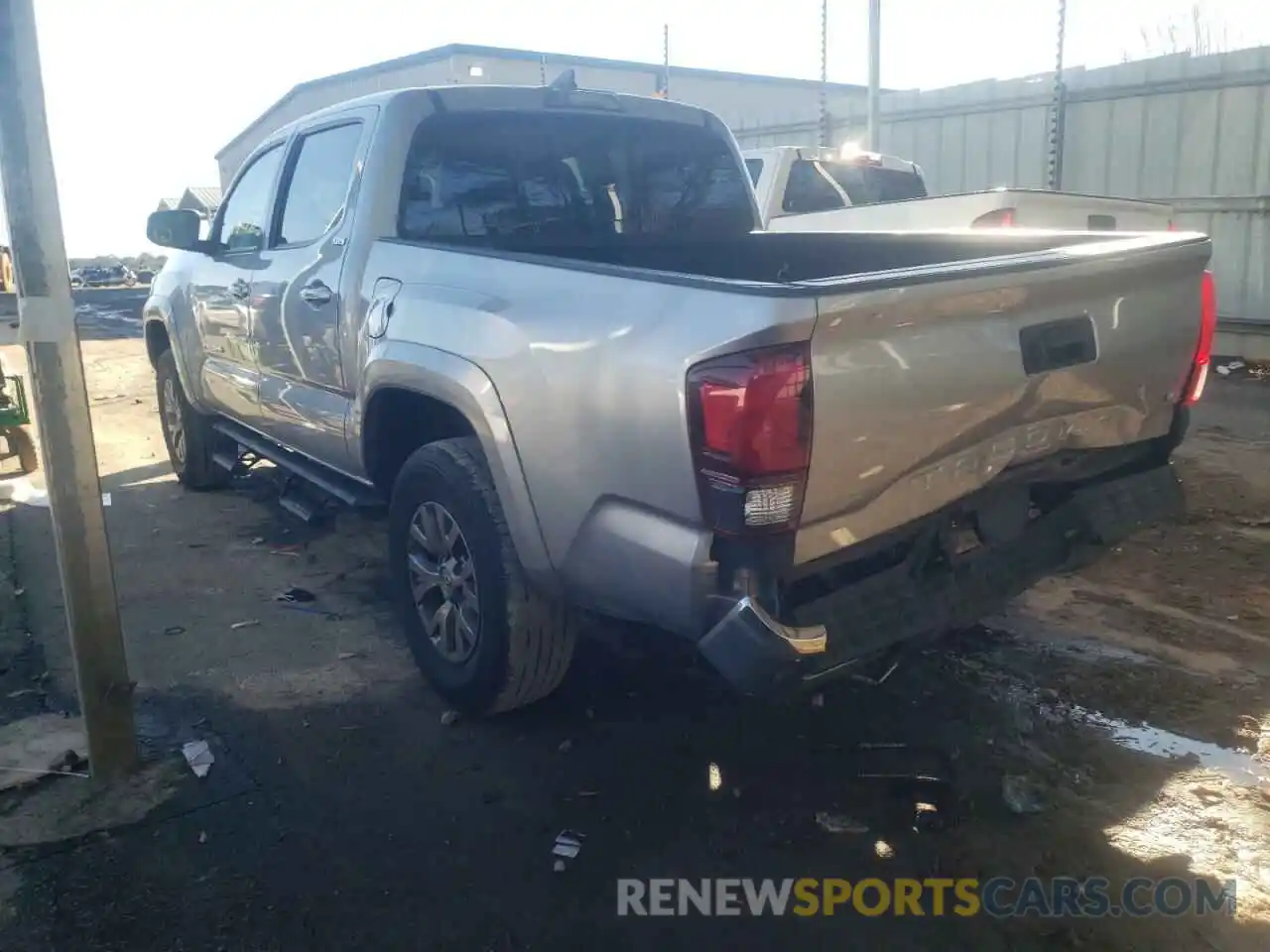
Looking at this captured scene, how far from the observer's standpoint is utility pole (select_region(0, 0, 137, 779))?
116 inches

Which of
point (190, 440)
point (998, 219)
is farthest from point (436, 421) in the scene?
point (998, 219)

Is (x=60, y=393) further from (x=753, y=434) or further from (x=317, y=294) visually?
(x=753, y=434)

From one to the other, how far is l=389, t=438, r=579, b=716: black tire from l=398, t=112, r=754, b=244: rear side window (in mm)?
988

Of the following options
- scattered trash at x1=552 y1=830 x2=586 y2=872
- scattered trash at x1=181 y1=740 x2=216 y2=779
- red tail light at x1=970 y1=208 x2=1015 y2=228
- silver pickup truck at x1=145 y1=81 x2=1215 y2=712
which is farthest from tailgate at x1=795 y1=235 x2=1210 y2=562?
red tail light at x1=970 y1=208 x2=1015 y2=228

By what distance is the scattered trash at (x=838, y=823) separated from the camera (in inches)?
120

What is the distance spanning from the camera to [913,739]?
138 inches

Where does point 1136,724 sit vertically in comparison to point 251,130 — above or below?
below

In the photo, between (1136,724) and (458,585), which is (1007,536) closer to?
(1136,724)

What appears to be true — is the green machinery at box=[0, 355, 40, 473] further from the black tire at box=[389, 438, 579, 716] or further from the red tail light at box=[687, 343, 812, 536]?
the red tail light at box=[687, 343, 812, 536]

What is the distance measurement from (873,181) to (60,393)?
8.05m

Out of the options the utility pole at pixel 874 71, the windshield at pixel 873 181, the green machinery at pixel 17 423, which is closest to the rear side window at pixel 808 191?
the windshield at pixel 873 181

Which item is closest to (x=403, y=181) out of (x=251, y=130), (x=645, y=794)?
(x=645, y=794)

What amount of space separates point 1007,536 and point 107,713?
2742 mm

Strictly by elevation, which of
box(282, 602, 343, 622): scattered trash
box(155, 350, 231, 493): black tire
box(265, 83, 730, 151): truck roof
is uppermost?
box(265, 83, 730, 151): truck roof
